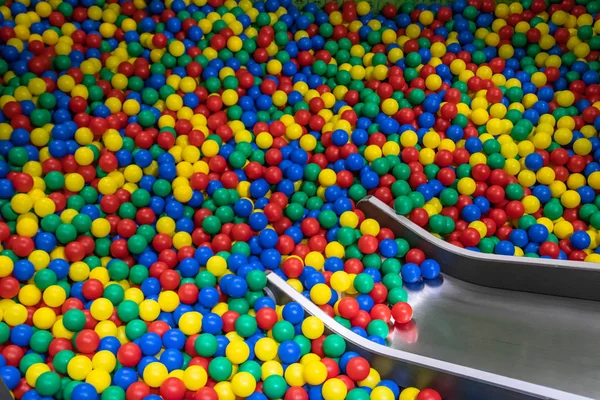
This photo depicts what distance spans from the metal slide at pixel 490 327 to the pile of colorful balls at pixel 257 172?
0.06m

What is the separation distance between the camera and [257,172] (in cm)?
245

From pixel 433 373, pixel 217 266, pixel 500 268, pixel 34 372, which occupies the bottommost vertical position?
pixel 34 372

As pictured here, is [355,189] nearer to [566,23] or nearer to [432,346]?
[432,346]

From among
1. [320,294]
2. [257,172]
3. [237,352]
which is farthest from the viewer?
[257,172]

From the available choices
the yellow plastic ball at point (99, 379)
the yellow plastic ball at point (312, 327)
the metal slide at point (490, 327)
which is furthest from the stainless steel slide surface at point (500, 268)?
the yellow plastic ball at point (99, 379)

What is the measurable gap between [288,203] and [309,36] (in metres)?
0.92

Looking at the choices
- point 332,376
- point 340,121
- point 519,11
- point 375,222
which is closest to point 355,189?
point 375,222

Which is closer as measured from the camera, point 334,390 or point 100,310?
point 334,390

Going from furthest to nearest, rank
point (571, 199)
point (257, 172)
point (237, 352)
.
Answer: point (257, 172) → point (571, 199) → point (237, 352)

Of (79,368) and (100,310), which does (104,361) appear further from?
(100,310)

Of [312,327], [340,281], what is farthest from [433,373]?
[340,281]

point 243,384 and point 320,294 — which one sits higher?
point 320,294

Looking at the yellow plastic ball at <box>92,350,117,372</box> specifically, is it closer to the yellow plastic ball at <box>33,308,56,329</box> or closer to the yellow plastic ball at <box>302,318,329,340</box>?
the yellow plastic ball at <box>33,308,56,329</box>

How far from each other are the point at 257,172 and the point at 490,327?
1.05 meters
